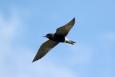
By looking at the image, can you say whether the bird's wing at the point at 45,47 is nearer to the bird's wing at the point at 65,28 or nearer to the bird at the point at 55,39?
the bird at the point at 55,39

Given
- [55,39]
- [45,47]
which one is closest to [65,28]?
[55,39]

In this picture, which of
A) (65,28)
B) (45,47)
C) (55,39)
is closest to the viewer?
(65,28)

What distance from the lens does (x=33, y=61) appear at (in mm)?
63250

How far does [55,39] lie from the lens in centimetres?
6269

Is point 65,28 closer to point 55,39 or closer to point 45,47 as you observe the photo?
point 55,39

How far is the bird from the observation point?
61.6 m

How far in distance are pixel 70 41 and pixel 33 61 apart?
11.7ft

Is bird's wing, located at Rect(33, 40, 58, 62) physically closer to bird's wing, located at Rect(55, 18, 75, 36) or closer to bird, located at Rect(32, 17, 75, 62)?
bird, located at Rect(32, 17, 75, 62)

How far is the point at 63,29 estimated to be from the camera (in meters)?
61.9

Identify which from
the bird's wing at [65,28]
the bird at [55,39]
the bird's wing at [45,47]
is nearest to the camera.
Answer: the bird's wing at [65,28]

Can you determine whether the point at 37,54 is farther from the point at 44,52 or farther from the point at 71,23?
the point at 71,23

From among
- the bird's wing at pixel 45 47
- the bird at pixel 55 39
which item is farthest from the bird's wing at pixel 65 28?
the bird's wing at pixel 45 47

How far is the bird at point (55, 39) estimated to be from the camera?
61.6 metres

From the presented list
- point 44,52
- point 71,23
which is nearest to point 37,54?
point 44,52
